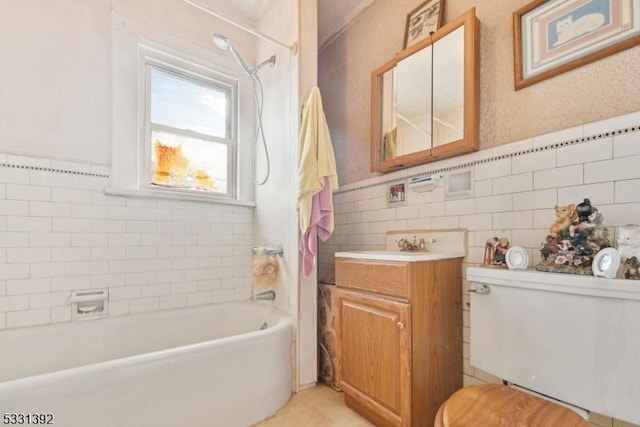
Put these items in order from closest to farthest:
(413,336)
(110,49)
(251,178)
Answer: (413,336), (110,49), (251,178)

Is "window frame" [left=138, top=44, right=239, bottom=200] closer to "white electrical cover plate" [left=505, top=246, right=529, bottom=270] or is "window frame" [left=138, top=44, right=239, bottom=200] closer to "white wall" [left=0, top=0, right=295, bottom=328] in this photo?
"white wall" [left=0, top=0, right=295, bottom=328]

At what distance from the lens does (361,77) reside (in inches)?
87.1

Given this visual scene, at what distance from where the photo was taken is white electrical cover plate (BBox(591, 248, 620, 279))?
2.94ft

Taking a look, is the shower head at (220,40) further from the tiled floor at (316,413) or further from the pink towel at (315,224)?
the tiled floor at (316,413)

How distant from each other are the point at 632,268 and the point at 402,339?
0.80m

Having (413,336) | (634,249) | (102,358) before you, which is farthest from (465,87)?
(102,358)

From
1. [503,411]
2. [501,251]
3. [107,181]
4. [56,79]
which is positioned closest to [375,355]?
[503,411]

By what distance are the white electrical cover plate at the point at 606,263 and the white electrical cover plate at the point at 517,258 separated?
8.4 inches

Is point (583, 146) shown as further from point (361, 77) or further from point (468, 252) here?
point (361, 77)

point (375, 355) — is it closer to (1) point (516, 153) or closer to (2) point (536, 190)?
(2) point (536, 190)

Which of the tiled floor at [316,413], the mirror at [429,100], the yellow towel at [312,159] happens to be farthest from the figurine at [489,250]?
the tiled floor at [316,413]

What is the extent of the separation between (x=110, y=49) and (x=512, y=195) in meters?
2.41

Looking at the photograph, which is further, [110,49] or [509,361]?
[110,49]

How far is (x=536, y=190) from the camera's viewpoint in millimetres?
1275
